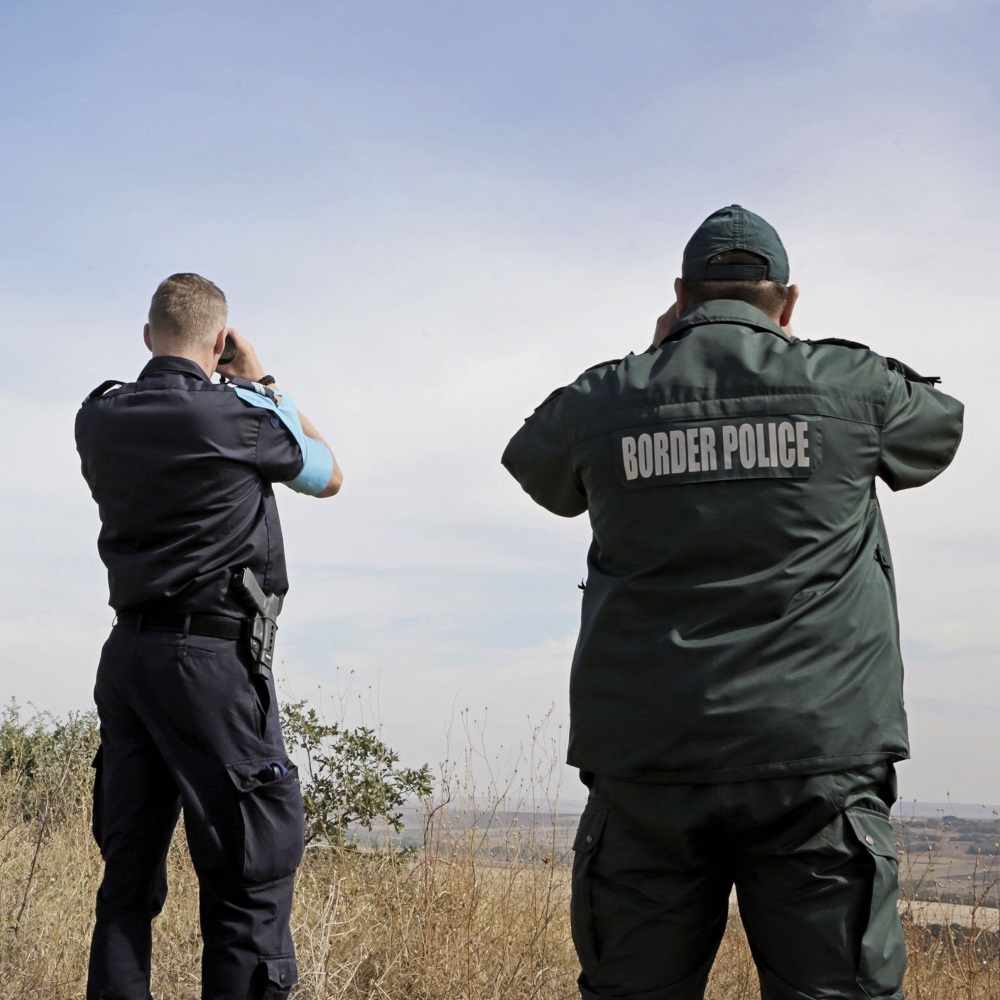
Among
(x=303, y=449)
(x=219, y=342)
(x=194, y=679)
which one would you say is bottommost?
(x=194, y=679)

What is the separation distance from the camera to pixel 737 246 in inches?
95.9

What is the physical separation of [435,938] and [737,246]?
3.18 meters

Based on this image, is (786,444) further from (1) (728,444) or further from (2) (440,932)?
(2) (440,932)

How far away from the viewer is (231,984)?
296cm

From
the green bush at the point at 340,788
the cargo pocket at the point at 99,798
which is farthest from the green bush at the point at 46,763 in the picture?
the cargo pocket at the point at 99,798

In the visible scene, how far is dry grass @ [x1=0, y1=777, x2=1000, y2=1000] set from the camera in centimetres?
421

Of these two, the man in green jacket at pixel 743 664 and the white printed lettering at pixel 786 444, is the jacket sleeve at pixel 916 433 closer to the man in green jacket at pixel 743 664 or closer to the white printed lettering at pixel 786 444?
the man in green jacket at pixel 743 664

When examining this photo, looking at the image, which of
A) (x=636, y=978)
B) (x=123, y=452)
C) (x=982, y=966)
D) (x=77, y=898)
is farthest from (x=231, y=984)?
(x=982, y=966)

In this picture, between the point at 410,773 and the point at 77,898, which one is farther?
the point at 410,773

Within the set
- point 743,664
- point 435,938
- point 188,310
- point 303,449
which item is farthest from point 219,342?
point 435,938

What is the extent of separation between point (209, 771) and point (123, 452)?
1.00 m

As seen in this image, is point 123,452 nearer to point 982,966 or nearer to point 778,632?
point 778,632

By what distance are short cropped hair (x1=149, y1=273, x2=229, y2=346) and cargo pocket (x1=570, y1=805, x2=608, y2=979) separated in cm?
208

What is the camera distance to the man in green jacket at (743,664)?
2055mm
